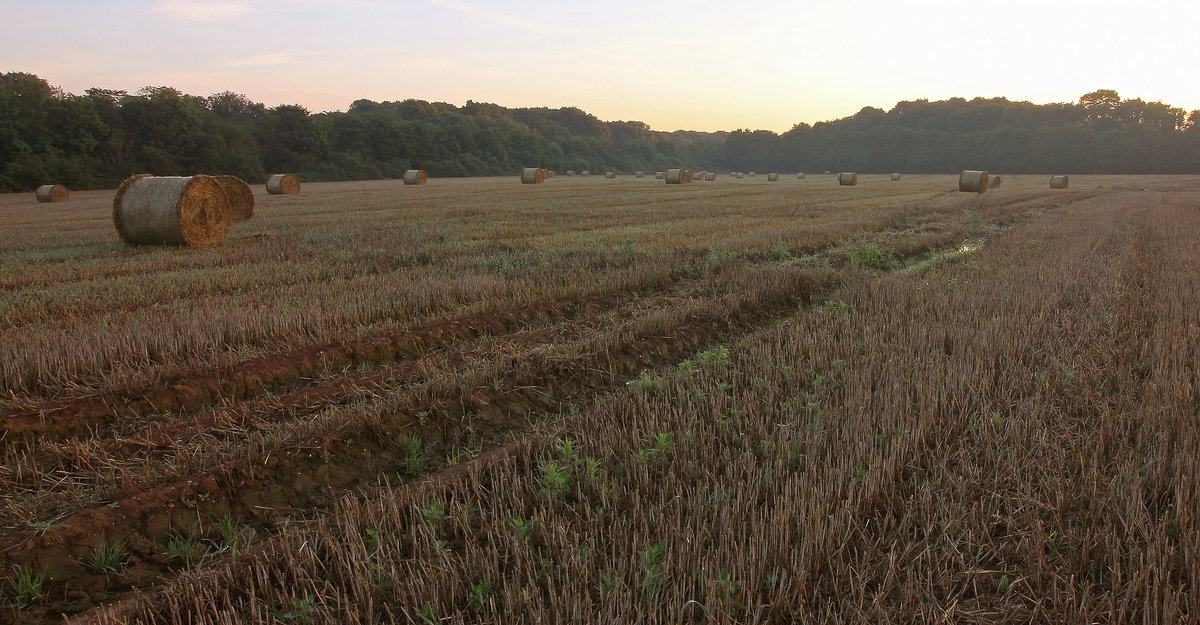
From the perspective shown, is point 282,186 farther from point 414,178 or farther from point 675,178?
point 675,178

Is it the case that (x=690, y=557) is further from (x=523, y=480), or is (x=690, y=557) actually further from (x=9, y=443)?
(x=9, y=443)

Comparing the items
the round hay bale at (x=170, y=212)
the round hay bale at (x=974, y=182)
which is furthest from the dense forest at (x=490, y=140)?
the round hay bale at (x=974, y=182)

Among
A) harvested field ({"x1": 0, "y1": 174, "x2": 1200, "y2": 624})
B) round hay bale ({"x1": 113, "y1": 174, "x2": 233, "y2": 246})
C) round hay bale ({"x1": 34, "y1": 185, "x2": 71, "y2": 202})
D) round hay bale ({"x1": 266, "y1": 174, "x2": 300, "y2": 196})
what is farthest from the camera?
round hay bale ({"x1": 266, "y1": 174, "x2": 300, "y2": 196})

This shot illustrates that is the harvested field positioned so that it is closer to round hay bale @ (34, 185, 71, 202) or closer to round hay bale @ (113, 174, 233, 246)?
round hay bale @ (113, 174, 233, 246)

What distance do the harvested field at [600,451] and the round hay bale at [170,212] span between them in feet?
16.4

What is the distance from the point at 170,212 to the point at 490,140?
8541 cm

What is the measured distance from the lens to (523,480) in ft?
10.7

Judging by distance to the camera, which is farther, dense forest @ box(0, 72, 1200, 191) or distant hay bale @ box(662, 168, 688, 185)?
dense forest @ box(0, 72, 1200, 191)

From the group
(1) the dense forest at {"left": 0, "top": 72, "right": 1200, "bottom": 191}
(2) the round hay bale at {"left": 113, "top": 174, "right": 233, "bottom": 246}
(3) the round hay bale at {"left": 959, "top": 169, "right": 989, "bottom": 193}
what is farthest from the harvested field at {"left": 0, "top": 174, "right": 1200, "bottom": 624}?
(1) the dense forest at {"left": 0, "top": 72, "right": 1200, "bottom": 191}

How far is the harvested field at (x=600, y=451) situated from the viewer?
2389 mm

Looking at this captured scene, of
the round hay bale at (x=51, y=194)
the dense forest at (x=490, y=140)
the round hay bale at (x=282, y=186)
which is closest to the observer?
the round hay bale at (x=51, y=194)

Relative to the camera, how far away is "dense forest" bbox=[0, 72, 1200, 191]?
51812 mm

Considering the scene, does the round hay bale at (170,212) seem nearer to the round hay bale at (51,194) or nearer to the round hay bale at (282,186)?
the round hay bale at (282,186)

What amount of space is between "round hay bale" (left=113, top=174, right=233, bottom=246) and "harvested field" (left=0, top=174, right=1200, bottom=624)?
5000mm
